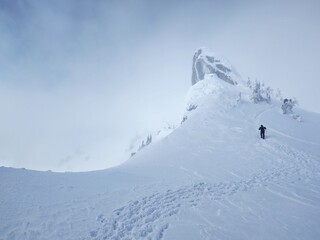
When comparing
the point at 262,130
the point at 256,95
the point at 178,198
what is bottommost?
the point at 178,198

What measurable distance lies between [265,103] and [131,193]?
113 ft

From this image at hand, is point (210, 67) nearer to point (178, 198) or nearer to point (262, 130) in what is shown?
point (262, 130)

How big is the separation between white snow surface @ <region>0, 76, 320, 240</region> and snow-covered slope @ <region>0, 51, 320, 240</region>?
36 mm

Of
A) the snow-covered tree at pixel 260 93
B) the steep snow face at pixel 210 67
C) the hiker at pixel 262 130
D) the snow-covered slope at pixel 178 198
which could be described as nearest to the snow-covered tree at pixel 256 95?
the snow-covered tree at pixel 260 93

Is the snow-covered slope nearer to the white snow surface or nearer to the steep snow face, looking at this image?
the white snow surface

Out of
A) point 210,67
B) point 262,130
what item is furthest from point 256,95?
point 210,67

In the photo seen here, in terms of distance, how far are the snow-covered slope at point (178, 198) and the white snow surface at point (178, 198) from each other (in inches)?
1.4

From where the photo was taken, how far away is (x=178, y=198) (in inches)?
543

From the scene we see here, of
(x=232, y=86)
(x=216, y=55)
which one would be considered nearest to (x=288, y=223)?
(x=232, y=86)

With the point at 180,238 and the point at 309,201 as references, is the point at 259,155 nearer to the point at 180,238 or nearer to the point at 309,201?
the point at 309,201

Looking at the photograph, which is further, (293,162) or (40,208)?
(293,162)

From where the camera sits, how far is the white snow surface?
10.4 metres

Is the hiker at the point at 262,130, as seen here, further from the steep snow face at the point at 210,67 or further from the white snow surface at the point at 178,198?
the steep snow face at the point at 210,67

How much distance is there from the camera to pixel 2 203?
35.7ft
